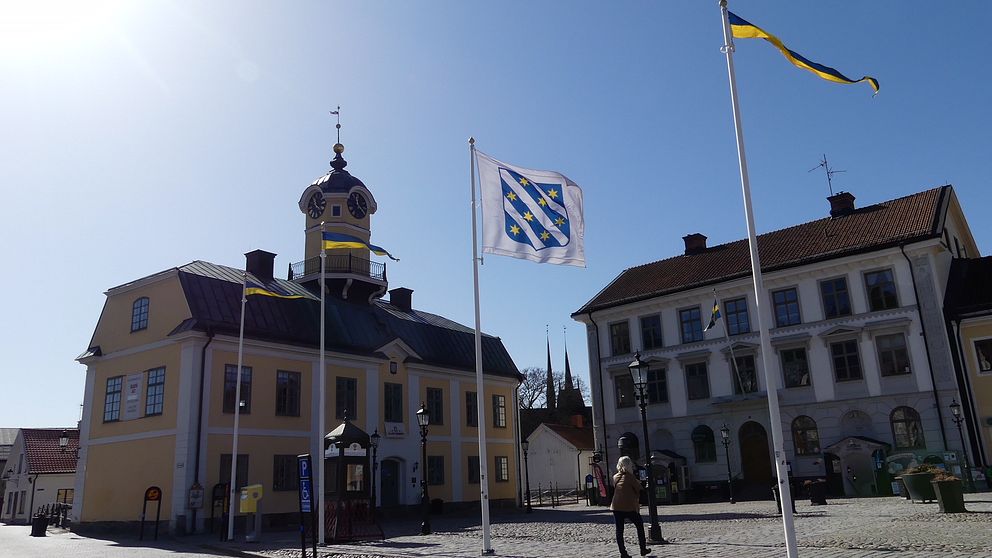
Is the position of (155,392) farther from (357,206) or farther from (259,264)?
(357,206)

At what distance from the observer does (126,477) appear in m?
28.2

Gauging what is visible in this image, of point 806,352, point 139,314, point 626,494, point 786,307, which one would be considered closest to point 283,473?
point 139,314

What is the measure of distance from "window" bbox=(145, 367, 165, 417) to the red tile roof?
83.9ft

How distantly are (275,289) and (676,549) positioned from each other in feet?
77.8

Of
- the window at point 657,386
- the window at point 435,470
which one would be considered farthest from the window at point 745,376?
the window at point 435,470

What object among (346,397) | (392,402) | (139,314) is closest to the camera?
(139,314)

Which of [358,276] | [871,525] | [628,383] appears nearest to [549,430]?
[628,383]

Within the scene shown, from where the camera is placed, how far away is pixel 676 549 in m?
13.8

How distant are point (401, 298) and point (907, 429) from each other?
85.7 ft

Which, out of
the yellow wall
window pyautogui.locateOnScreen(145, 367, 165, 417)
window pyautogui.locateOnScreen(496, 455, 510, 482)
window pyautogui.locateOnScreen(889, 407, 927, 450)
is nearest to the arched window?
window pyautogui.locateOnScreen(889, 407, 927, 450)

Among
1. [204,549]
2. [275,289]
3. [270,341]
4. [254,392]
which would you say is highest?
[275,289]

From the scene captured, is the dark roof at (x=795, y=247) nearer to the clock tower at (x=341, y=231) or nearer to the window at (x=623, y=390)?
the window at (x=623, y=390)

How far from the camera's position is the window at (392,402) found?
114 feet

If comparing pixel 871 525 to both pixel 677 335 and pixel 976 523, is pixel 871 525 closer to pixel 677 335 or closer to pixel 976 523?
pixel 976 523
